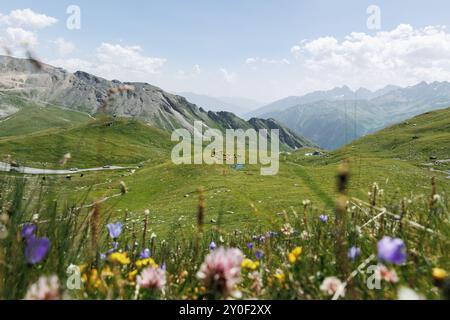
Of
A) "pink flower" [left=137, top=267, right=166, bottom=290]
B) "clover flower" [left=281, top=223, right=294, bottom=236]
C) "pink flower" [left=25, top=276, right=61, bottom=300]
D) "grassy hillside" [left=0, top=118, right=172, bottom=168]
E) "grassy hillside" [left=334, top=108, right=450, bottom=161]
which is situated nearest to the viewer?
"pink flower" [left=25, top=276, right=61, bottom=300]

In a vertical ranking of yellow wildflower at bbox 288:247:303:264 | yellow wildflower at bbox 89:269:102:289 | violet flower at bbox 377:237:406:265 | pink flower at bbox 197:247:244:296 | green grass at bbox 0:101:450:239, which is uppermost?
violet flower at bbox 377:237:406:265

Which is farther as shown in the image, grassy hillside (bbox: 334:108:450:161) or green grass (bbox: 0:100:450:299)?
grassy hillside (bbox: 334:108:450:161)

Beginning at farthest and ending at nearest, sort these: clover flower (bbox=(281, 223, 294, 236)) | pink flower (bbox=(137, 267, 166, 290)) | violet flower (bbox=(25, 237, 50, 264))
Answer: clover flower (bbox=(281, 223, 294, 236)) → pink flower (bbox=(137, 267, 166, 290)) → violet flower (bbox=(25, 237, 50, 264))

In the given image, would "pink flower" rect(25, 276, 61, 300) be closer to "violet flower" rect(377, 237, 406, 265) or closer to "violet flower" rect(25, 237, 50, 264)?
"violet flower" rect(25, 237, 50, 264)

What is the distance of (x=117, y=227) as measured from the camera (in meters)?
3.80

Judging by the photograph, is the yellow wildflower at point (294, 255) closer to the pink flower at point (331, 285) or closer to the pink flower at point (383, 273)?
the pink flower at point (331, 285)

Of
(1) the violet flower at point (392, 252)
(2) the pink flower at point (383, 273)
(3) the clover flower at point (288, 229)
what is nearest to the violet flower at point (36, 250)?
(1) the violet flower at point (392, 252)

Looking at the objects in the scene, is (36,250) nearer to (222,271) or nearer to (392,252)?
(222,271)

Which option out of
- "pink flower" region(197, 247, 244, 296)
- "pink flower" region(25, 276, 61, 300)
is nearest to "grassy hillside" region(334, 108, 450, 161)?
"pink flower" region(197, 247, 244, 296)

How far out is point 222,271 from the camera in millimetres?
2252

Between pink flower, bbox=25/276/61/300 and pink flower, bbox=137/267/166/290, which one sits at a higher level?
pink flower, bbox=25/276/61/300

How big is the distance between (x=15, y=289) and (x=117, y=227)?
4.01 ft

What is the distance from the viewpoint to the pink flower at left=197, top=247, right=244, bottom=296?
2230mm

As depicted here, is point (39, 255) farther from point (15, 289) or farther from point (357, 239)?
point (357, 239)
